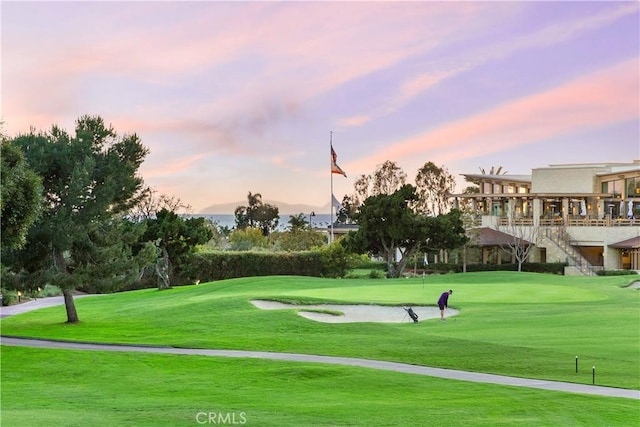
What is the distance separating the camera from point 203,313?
36.2 metres

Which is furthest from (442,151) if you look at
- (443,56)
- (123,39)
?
(123,39)

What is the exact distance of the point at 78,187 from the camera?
34531 mm

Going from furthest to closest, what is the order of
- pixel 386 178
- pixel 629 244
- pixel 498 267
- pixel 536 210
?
pixel 386 178 < pixel 536 210 < pixel 629 244 < pixel 498 267

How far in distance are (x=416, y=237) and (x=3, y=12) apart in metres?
40.9

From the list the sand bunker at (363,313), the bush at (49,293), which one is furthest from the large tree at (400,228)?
the sand bunker at (363,313)

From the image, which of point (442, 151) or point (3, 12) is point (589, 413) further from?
point (442, 151)

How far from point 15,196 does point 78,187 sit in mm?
12872

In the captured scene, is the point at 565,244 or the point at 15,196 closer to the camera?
the point at 15,196

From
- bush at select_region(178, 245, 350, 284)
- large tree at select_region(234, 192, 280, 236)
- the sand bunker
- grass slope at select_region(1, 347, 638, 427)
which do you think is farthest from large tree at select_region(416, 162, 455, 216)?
grass slope at select_region(1, 347, 638, 427)

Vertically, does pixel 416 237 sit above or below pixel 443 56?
below

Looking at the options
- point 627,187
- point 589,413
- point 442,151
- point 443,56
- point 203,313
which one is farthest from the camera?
point 442,151

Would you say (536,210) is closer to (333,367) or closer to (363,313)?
(363,313)

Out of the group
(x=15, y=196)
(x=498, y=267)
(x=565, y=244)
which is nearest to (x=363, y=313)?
(x=15, y=196)

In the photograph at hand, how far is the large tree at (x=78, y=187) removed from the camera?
3472 cm
